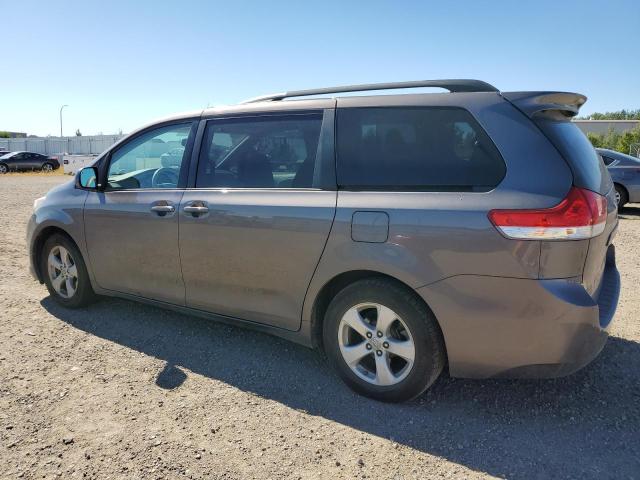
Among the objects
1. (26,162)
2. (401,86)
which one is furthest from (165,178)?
(26,162)

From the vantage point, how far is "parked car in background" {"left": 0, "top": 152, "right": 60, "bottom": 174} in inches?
1257

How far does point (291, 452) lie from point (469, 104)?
2085 millimetres

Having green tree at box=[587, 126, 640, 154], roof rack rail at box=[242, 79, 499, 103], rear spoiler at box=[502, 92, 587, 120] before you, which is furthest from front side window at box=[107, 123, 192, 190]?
green tree at box=[587, 126, 640, 154]

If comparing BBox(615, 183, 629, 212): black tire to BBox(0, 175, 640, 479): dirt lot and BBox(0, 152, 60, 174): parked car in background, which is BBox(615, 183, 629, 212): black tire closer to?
BBox(0, 175, 640, 479): dirt lot

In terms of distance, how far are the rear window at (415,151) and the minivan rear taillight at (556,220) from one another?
0.22 m

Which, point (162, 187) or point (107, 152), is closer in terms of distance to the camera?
point (162, 187)

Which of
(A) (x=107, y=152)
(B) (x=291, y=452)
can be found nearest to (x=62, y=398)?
(B) (x=291, y=452)

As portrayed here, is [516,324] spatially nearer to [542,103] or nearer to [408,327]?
[408,327]

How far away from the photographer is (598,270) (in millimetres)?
2691

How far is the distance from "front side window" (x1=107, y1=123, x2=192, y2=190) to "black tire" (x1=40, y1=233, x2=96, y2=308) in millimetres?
729

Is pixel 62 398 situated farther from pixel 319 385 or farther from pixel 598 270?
pixel 598 270

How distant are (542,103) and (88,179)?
3.61 m

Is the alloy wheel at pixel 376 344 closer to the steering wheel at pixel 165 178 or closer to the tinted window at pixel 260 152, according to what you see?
the tinted window at pixel 260 152

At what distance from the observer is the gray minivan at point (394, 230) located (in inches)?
96.8
